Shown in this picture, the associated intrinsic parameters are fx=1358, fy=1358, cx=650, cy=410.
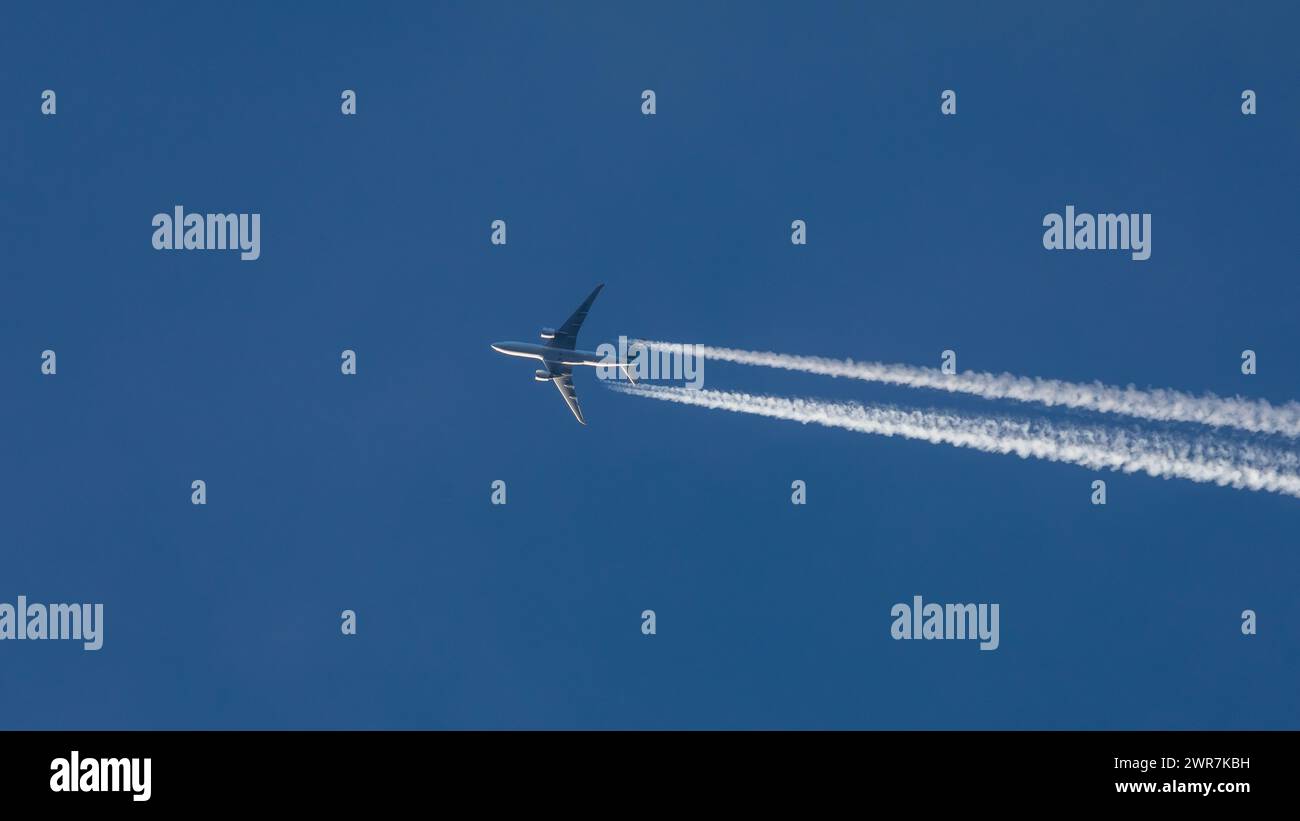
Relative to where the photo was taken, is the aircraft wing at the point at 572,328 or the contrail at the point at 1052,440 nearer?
the contrail at the point at 1052,440

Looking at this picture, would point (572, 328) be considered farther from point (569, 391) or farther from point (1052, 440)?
point (1052, 440)


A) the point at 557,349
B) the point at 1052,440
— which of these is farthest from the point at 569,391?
the point at 1052,440

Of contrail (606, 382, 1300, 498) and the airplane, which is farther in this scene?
the airplane

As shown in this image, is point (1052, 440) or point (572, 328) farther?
point (572, 328)

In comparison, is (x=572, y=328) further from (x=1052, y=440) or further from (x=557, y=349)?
(x=1052, y=440)

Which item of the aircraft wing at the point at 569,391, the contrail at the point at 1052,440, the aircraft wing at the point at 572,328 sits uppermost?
the aircraft wing at the point at 572,328

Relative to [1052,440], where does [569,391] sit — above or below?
above
